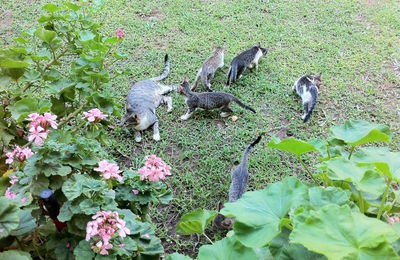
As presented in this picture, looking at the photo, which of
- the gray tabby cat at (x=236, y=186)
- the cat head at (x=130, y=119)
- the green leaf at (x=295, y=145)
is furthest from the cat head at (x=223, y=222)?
the cat head at (x=130, y=119)

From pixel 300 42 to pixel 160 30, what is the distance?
5.51 feet

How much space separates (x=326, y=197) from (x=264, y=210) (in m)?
0.20

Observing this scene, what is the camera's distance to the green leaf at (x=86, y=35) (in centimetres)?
220

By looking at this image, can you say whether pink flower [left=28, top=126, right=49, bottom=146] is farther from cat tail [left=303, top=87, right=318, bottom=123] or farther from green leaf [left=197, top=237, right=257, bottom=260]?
cat tail [left=303, top=87, right=318, bottom=123]

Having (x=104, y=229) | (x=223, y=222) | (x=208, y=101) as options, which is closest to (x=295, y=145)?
(x=104, y=229)

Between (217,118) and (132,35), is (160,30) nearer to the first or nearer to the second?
(132,35)

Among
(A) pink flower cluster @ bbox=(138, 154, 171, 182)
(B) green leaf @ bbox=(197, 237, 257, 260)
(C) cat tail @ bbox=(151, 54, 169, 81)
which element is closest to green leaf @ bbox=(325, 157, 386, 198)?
(B) green leaf @ bbox=(197, 237, 257, 260)

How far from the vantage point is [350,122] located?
1.75 metres

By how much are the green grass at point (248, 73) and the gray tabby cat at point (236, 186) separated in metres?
0.09

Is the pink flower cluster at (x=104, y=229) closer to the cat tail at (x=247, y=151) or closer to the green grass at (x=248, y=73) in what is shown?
the green grass at (x=248, y=73)

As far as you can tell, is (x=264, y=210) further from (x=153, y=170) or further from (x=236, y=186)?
(x=236, y=186)

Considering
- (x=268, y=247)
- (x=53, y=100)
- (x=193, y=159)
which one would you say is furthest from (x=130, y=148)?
(x=268, y=247)

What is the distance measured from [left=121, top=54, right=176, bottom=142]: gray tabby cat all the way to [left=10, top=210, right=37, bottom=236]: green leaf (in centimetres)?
205

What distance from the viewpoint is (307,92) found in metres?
3.63
